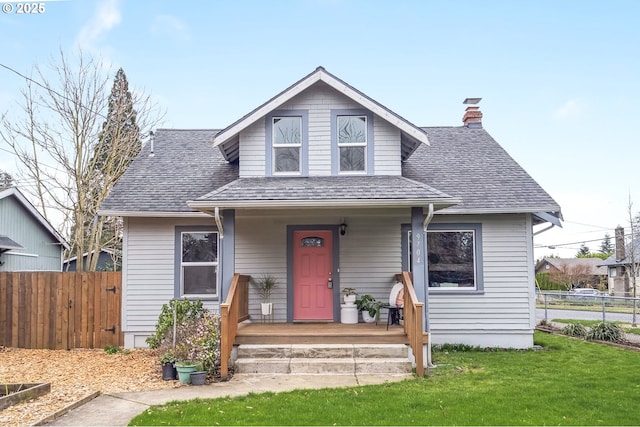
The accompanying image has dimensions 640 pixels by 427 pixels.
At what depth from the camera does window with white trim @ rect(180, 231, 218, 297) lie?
11.8m

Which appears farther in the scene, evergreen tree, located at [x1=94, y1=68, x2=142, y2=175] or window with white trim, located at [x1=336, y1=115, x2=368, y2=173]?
evergreen tree, located at [x1=94, y1=68, x2=142, y2=175]

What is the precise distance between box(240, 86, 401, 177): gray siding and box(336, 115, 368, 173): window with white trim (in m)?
0.23

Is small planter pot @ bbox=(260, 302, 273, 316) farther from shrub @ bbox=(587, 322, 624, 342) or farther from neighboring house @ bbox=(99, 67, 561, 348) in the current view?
shrub @ bbox=(587, 322, 624, 342)

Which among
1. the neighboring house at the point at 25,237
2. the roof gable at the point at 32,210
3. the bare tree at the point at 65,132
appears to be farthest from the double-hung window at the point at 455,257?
the roof gable at the point at 32,210

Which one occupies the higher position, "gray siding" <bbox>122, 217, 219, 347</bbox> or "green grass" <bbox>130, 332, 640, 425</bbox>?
"gray siding" <bbox>122, 217, 219, 347</bbox>

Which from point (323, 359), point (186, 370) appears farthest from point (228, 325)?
point (323, 359)

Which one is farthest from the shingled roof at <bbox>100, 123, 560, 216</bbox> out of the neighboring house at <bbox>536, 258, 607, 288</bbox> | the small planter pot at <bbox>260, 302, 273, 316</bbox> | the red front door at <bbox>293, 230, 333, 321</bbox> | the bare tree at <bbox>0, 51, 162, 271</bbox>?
the neighboring house at <bbox>536, 258, 607, 288</bbox>

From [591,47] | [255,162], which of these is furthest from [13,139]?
[591,47]

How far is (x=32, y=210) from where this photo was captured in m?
21.0

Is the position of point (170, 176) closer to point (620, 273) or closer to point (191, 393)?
point (191, 393)

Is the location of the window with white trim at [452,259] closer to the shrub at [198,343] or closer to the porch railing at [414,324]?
the porch railing at [414,324]

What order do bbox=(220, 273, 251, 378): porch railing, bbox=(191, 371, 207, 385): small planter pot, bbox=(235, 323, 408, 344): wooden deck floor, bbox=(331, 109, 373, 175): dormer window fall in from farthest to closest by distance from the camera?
bbox=(331, 109, 373, 175): dormer window
bbox=(235, 323, 408, 344): wooden deck floor
bbox=(220, 273, 251, 378): porch railing
bbox=(191, 371, 207, 385): small planter pot

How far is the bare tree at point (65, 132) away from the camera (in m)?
18.5

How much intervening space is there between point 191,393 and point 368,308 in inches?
181
